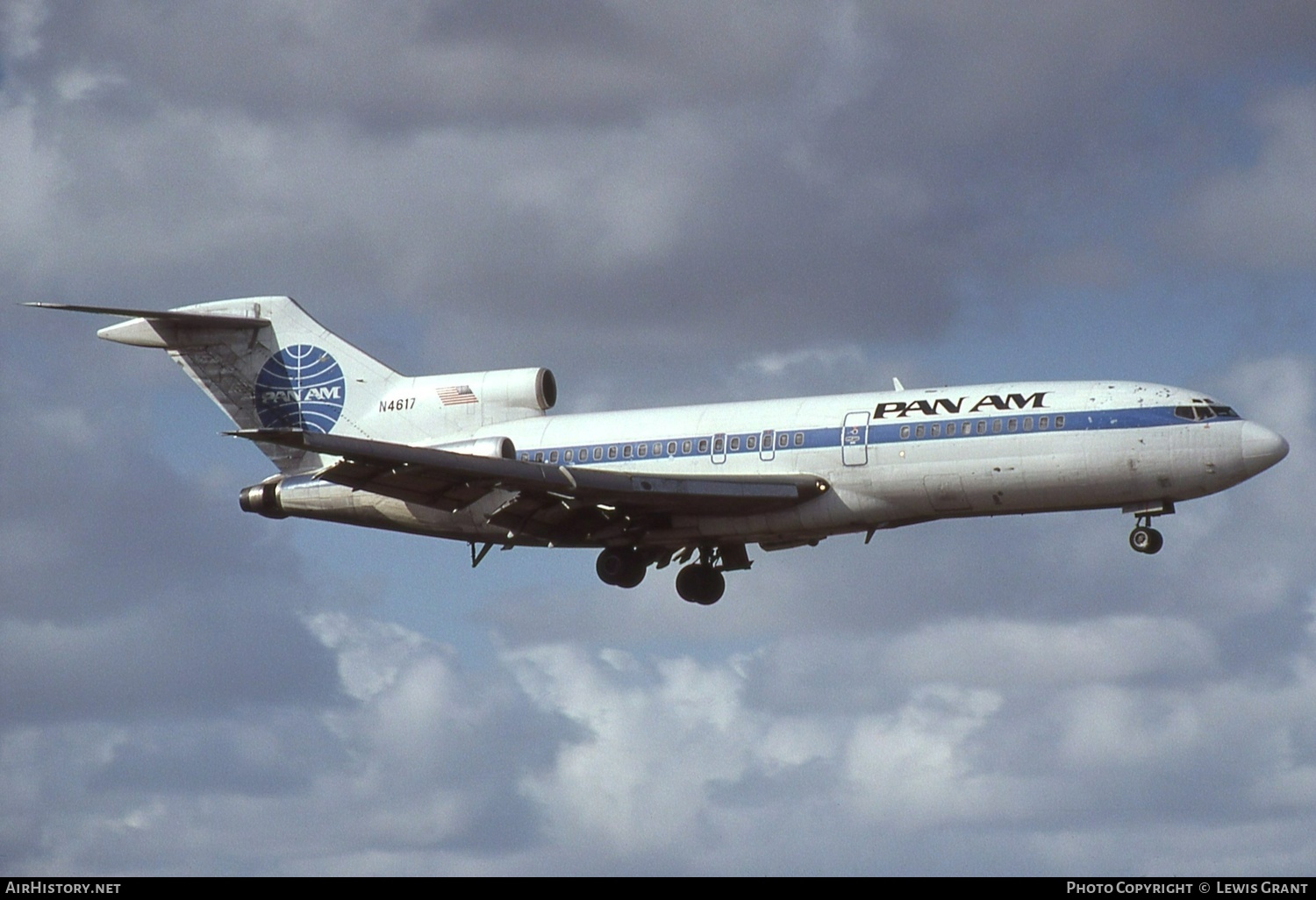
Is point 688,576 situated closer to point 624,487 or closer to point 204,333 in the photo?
point 624,487

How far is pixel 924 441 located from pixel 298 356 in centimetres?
2008

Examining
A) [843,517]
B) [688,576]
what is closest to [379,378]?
[688,576]

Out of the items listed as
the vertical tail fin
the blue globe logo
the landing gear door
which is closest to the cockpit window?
the landing gear door

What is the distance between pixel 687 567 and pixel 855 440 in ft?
28.8

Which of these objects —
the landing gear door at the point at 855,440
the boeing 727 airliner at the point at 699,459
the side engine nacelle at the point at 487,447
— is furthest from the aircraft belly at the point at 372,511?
the landing gear door at the point at 855,440

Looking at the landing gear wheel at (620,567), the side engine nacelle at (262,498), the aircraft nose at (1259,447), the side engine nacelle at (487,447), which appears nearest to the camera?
the aircraft nose at (1259,447)

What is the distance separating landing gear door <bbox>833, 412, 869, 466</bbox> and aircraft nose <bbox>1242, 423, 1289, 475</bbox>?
8890mm

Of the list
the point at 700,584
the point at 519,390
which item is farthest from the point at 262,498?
the point at 700,584

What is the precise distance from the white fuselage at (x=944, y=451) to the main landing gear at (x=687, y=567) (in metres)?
1.17

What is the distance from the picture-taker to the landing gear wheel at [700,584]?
5669 cm

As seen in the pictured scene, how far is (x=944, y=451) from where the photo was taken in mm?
48938

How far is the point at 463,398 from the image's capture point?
57.2 meters

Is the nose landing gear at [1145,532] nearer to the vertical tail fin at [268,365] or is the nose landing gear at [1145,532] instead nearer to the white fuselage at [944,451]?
the white fuselage at [944,451]

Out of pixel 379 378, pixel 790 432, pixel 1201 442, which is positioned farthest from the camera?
pixel 379 378
